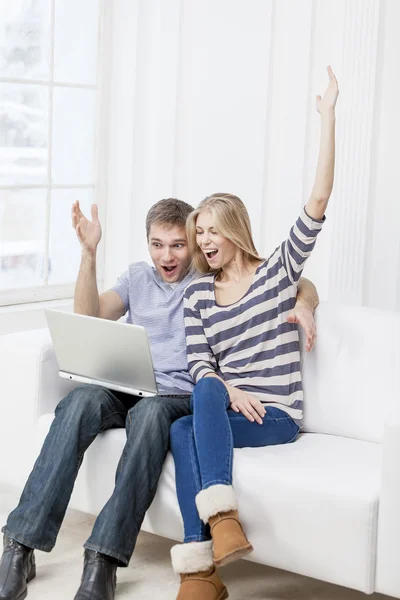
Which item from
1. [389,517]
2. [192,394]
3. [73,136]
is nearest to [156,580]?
[192,394]

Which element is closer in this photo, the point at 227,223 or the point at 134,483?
the point at 134,483

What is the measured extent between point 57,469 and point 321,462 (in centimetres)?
68

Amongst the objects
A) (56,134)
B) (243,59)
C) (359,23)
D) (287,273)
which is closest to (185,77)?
(243,59)

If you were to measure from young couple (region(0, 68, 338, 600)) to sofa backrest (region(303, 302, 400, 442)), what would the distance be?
9 cm

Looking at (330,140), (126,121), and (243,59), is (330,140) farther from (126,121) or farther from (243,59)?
(126,121)

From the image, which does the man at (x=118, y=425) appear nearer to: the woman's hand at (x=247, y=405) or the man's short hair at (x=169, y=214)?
the man's short hair at (x=169, y=214)

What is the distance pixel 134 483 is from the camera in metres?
2.46

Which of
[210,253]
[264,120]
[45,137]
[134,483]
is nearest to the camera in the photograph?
[134,483]

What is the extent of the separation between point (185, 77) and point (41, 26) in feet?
2.09

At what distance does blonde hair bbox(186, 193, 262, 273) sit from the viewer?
9.05ft

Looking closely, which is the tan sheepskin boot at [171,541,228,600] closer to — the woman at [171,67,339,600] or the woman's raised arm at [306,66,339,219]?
the woman at [171,67,339,600]

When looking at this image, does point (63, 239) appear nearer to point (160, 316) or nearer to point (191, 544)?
point (160, 316)

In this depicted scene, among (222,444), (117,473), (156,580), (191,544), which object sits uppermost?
(222,444)

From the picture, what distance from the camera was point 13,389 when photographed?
2.91 meters
